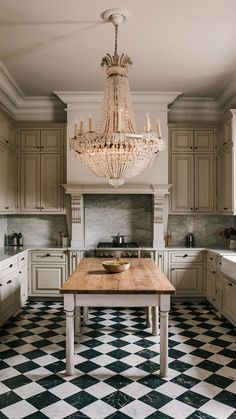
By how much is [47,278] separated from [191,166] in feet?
9.24

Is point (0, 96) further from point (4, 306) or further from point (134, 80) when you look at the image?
point (4, 306)

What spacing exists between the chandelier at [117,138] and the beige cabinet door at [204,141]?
8.66 feet

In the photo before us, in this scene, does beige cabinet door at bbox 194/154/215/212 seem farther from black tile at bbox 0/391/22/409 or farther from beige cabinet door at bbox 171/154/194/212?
black tile at bbox 0/391/22/409

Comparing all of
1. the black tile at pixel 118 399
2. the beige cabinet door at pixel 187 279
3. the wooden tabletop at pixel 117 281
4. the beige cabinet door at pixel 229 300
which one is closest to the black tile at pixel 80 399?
the black tile at pixel 118 399

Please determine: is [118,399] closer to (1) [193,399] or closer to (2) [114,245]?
(1) [193,399]

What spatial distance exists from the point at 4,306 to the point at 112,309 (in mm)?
1564

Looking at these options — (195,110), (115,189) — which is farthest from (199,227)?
(195,110)

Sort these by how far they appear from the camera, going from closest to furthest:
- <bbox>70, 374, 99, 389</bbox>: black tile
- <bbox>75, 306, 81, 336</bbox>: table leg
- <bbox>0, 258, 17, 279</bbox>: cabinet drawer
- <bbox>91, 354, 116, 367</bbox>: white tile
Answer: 1. <bbox>70, 374, 99, 389</bbox>: black tile
2. <bbox>91, 354, 116, 367</bbox>: white tile
3. <bbox>75, 306, 81, 336</bbox>: table leg
4. <bbox>0, 258, 17, 279</bbox>: cabinet drawer

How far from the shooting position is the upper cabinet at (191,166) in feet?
19.1

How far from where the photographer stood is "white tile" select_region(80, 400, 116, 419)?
2.59 meters

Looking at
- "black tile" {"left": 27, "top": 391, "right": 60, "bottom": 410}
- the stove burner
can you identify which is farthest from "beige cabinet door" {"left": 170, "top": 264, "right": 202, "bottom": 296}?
"black tile" {"left": 27, "top": 391, "right": 60, "bottom": 410}

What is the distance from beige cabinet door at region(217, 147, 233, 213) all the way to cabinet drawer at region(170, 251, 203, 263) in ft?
2.53

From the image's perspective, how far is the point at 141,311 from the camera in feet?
17.2

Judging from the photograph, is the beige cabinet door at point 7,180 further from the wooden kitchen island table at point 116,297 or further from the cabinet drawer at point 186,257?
the cabinet drawer at point 186,257
